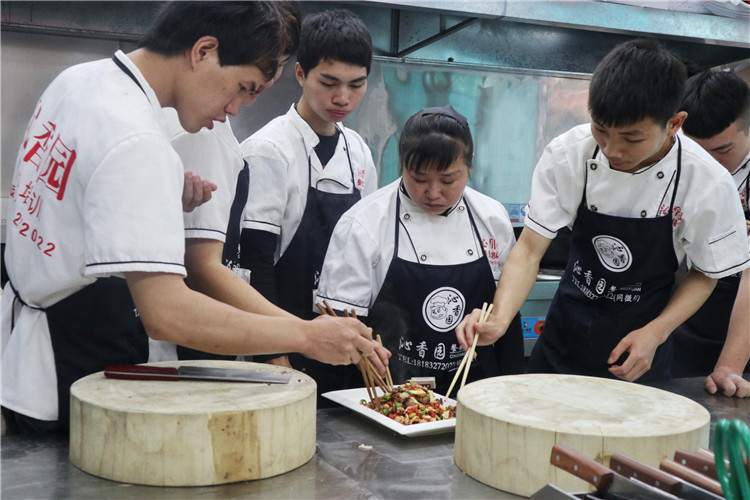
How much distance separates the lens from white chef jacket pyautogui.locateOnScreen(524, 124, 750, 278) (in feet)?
6.64

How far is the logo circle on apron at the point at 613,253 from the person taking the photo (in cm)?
212

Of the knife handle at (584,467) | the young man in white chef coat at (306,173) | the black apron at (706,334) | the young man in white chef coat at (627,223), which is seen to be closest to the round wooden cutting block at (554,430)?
the knife handle at (584,467)

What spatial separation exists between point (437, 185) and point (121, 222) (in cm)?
115

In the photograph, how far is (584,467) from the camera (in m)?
0.98

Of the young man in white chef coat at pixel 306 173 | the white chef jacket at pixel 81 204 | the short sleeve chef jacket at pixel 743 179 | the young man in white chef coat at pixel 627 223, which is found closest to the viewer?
the white chef jacket at pixel 81 204

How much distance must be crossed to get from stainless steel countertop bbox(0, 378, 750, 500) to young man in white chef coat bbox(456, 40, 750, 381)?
0.54 m

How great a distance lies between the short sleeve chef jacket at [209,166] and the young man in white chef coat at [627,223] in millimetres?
717

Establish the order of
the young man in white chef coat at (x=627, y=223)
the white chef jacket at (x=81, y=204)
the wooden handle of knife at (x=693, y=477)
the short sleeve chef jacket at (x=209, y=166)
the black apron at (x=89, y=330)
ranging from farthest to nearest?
the young man in white chef coat at (x=627, y=223)
the short sleeve chef jacket at (x=209, y=166)
the black apron at (x=89, y=330)
the white chef jacket at (x=81, y=204)
the wooden handle of knife at (x=693, y=477)

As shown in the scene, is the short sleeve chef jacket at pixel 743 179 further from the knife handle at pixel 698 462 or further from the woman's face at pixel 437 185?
the knife handle at pixel 698 462

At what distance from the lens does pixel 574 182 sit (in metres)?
2.13

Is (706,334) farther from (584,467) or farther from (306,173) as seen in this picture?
(584,467)

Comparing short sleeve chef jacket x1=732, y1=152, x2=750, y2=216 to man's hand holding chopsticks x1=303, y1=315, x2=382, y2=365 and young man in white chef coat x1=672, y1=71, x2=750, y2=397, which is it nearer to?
young man in white chef coat x1=672, y1=71, x2=750, y2=397

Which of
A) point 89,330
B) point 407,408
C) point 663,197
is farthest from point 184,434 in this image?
point 663,197

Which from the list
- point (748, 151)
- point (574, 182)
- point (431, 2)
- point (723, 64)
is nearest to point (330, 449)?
point (574, 182)
